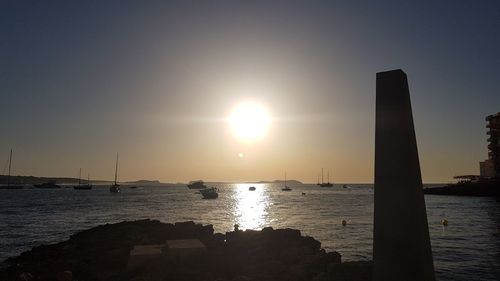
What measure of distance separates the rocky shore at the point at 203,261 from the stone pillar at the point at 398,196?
11.5 ft

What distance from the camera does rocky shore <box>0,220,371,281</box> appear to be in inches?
557

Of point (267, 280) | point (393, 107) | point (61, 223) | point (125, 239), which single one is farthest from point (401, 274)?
point (61, 223)

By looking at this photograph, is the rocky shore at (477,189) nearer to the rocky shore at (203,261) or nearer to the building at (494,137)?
the building at (494,137)

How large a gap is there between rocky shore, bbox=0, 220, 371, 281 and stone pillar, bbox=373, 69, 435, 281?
352cm

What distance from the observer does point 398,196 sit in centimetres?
938

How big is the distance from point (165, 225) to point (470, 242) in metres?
26.8

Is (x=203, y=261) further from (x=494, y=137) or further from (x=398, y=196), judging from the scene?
(x=494, y=137)

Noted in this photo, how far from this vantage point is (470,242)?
110 feet

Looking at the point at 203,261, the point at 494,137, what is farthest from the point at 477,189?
the point at 203,261

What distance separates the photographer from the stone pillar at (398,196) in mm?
9164

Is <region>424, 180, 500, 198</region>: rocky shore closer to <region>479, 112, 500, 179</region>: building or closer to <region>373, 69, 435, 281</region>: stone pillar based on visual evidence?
<region>479, 112, 500, 179</region>: building

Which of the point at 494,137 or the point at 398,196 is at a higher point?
the point at 494,137

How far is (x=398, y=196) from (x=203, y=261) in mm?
9439

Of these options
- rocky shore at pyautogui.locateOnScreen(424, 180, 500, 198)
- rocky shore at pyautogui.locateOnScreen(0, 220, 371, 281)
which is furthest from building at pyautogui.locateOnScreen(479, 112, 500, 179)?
rocky shore at pyautogui.locateOnScreen(0, 220, 371, 281)
